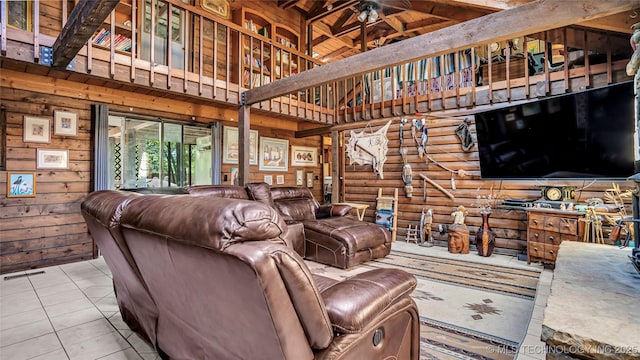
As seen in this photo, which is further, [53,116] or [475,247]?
[475,247]

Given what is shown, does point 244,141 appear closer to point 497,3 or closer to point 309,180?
point 309,180

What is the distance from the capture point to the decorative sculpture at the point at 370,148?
5.67 meters

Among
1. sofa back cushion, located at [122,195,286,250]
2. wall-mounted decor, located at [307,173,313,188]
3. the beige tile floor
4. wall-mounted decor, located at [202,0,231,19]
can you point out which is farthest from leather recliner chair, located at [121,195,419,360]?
wall-mounted decor, located at [307,173,313,188]

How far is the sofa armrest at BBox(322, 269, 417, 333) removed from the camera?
1.04 metres

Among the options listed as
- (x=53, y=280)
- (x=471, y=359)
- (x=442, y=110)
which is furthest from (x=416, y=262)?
(x=53, y=280)

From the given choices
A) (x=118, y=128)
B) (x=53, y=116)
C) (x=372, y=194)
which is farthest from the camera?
(x=372, y=194)

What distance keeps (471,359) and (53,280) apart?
4.11 meters

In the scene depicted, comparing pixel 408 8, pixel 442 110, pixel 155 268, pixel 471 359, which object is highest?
pixel 408 8

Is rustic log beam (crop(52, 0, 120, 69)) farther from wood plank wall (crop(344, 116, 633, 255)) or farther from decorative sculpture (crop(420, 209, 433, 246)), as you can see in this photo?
decorative sculpture (crop(420, 209, 433, 246))

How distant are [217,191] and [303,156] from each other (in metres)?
3.70

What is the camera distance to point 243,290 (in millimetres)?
870

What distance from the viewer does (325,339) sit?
0.98 meters

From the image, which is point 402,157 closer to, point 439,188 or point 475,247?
point 439,188

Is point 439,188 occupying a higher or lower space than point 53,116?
lower
